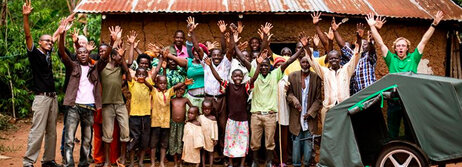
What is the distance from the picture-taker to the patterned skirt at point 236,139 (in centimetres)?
703

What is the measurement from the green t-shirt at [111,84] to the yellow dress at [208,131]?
119cm

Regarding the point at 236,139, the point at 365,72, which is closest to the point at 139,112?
the point at 236,139

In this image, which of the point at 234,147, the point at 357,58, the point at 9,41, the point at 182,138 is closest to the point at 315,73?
the point at 357,58

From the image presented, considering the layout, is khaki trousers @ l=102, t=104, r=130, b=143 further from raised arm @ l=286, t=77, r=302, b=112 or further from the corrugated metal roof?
raised arm @ l=286, t=77, r=302, b=112

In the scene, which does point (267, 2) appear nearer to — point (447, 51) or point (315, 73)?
point (315, 73)

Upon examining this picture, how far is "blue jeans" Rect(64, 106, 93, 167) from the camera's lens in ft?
21.1

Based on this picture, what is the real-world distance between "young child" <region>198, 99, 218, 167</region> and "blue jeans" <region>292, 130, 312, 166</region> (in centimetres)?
110

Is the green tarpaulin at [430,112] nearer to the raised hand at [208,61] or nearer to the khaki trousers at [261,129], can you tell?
the khaki trousers at [261,129]

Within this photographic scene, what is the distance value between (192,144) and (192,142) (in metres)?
0.03

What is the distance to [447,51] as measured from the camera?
8914 millimetres

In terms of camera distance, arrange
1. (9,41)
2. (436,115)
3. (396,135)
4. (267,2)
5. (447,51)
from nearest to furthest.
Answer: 1. (436,115)
2. (396,135)
3. (267,2)
4. (447,51)
5. (9,41)

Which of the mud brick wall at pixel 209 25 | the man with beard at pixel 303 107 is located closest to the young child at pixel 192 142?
the man with beard at pixel 303 107

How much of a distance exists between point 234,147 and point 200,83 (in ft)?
3.49

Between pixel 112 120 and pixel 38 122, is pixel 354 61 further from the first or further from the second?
pixel 38 122
